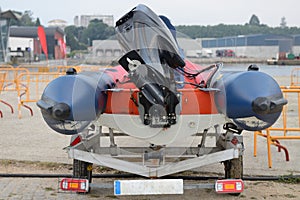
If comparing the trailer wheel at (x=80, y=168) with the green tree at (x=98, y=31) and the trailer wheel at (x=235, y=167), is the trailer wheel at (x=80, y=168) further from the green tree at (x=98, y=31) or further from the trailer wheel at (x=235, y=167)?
the trailer wheel at (x=235, y=167)

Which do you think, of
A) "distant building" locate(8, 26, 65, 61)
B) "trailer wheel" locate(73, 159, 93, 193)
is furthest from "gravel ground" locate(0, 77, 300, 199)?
"distant building" locate(8, 26, 65, 61)

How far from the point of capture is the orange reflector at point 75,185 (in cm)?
521

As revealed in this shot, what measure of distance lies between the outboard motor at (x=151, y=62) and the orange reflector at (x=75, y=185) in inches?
35.9

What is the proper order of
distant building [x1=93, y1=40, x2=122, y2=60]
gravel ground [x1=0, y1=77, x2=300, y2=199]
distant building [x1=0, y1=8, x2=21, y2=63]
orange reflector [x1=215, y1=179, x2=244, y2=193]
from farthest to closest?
distant building [x1=0, y1=8, x2=21, y2=63] → gravel ground [x1=0, y1=77, x2=300, y2=199] → distant building [x1=93, y1=40, x2=122, y2=60] → orange reflector [x1=215, y1=179, x2=244, y2=193]

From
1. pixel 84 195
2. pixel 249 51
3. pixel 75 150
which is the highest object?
pixel 249 51

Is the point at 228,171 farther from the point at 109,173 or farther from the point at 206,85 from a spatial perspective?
the point at 109,173

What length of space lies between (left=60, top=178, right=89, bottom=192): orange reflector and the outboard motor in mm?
912

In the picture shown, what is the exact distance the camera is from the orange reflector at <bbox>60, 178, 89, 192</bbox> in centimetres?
521

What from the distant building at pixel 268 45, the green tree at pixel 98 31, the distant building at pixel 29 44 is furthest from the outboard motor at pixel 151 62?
the distant building at pixel 29 44

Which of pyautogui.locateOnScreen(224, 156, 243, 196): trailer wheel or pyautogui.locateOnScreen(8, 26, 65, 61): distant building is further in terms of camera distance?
pyautogui.locateOnScreen(8, 26, 65, 61): distant building

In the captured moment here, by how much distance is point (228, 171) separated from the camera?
19.1 ft

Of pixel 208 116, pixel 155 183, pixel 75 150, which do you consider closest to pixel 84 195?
pixel 75 150

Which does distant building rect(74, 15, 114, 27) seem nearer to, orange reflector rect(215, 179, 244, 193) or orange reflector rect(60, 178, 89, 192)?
orange reflector rect(60, 178, 89, 192)

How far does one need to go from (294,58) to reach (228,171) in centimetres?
5694
